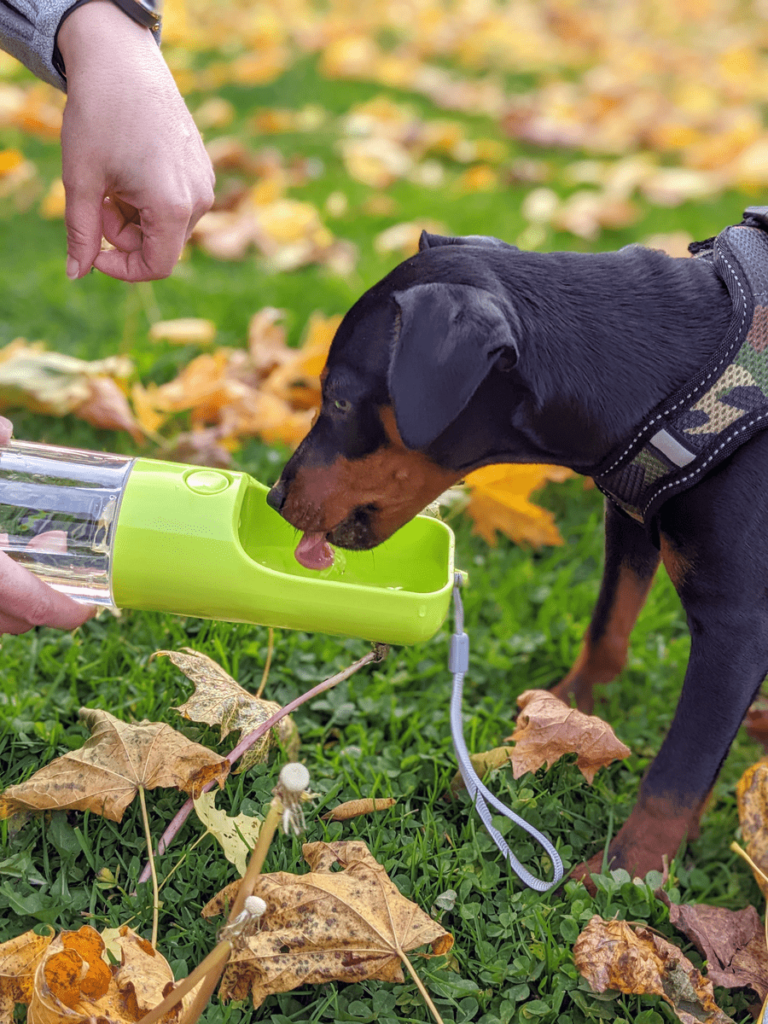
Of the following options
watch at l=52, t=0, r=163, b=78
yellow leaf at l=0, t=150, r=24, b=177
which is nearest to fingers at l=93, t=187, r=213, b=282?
watch at l=52, t=0, r=163, b=78

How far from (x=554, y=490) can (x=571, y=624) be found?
618mm

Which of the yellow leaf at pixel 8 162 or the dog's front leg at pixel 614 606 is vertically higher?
the dog's front leg at pixel 614 606

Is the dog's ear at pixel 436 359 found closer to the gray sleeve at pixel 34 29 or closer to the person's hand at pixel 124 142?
the person's hand at pixel 124 142

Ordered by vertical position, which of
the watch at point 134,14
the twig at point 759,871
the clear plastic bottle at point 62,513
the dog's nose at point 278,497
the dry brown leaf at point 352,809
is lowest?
the dry brown leaf at point 352,809

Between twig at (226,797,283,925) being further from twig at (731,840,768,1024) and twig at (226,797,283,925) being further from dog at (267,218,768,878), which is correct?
twig at (731,840,768,1024)

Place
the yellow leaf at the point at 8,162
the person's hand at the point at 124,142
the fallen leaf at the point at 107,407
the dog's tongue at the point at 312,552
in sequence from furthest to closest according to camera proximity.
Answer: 1. the yellow leaf at the point at 8,162
2. the fallen leaf at the point at 107,407
3. the dog's tongue at the point at 312,552
4. the person's hand at the point at 124,142

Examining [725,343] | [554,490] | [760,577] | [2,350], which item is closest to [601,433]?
[725,343]

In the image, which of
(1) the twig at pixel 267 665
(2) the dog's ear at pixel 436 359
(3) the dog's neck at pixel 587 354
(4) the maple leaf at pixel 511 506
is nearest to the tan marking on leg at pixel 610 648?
(4) the maple leaf at pixel 511 506

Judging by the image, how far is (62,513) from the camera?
2.07 metres

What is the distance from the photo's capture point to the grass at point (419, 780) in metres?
1.68

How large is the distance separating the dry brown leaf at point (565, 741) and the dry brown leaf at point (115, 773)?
64 cm

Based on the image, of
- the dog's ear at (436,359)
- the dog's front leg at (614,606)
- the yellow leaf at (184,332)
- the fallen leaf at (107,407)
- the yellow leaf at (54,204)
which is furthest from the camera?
the yellow leaf at (54,204)

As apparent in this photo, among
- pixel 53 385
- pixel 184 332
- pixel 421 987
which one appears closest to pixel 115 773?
pixel 421 987

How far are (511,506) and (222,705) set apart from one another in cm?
109
